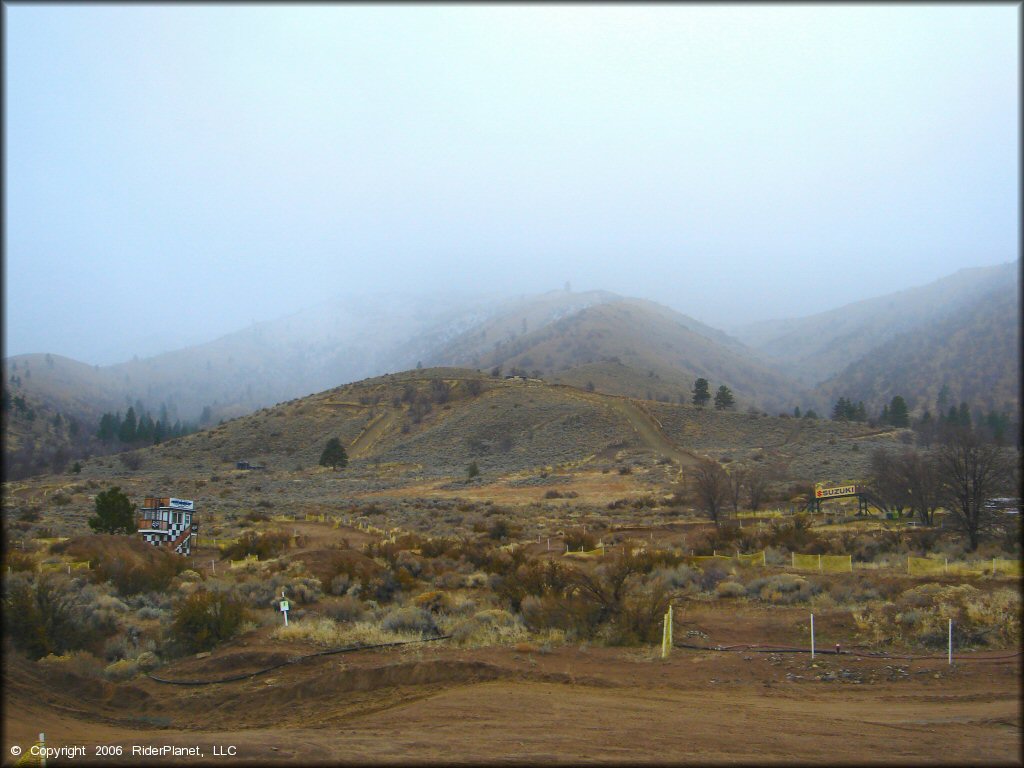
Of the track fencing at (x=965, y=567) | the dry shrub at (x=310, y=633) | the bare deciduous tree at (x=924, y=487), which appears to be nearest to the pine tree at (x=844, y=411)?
the bare deciduous tree at (x=924, y=487)

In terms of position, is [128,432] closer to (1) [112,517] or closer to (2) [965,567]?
(1) [112,517]

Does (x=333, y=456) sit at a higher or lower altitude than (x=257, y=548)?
higher

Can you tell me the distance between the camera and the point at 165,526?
26.0 metres

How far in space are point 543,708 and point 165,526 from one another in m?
22.4

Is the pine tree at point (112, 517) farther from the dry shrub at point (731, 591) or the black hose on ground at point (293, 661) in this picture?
the dry shrub at point (731, 591)

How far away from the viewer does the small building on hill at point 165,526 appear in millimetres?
25750

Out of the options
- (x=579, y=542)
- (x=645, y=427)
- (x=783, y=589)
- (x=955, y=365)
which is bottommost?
(x=579, y=542)

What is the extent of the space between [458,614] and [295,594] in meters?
4.75

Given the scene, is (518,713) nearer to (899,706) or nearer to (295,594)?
(899,706)

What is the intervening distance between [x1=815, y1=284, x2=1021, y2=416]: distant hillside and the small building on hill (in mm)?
28063

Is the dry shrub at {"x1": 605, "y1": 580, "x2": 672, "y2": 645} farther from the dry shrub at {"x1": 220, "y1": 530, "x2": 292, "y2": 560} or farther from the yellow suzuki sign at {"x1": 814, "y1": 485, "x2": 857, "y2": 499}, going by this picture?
the yellow suzuki sign at {"x1": 814, "y1": 485, "x2": 857, "y2": 499}

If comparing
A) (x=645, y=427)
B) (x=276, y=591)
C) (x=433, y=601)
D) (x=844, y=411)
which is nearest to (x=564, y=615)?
(x=433, y=601)

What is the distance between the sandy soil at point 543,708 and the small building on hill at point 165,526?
50.4 ft

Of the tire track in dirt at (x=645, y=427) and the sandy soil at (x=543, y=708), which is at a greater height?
the tire track in dirt at (x=645, y=427)
